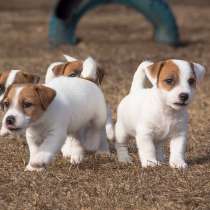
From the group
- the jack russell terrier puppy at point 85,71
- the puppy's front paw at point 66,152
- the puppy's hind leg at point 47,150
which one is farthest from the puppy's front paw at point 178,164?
the jack russell terrier puppy at point 85,71

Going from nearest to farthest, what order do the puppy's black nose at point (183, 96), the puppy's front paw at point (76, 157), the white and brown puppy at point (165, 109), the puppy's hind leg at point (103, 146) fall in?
the puppy's black nose at point (183, 96)
the white and brown puppy at point (165, 109)
the puppy's front paw at point (76, 157)
the puppy's hind leg at point (103, 146)

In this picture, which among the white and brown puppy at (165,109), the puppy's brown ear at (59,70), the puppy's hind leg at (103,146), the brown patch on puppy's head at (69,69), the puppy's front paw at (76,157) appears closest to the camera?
the white and brown puppy at (165,109)

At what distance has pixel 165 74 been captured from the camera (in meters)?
7.39

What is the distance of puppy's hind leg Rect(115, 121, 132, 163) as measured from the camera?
319 inches

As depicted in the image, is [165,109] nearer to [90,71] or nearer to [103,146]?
[103,146]

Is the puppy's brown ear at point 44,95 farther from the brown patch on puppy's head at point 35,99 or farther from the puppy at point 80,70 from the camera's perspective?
the puppy at point 80,70

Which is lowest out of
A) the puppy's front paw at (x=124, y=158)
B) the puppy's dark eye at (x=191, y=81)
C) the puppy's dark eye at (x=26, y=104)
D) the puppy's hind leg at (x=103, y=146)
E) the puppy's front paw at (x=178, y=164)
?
the puppy's hind leg at (x=103, y=146)

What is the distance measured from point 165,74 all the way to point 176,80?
13 cm

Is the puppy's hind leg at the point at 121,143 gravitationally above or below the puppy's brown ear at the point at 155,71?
below

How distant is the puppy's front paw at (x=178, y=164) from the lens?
24.4 ft

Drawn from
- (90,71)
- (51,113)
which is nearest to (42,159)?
(51,113)

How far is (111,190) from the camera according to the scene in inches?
263

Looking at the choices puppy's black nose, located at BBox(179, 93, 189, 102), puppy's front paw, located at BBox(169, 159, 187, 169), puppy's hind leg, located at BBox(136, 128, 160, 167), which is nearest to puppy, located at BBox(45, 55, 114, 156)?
puppy's hind leg, located at BBox(136, 128, 160, 167)

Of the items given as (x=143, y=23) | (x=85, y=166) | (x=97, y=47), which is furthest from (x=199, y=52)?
(x=85, y=166)
